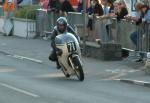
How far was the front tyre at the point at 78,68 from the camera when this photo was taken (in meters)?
16.4

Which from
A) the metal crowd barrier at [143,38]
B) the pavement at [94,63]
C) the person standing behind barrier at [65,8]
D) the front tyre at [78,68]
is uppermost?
the person standing behind barrier at [65,8]

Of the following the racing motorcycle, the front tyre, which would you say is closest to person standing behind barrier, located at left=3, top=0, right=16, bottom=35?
the racing motorcycle

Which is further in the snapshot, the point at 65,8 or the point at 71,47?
the point at 65,8

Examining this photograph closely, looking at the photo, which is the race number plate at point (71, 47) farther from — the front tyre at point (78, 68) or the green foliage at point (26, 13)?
the green foliage at point (26, 13)

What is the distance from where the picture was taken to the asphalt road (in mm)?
13047

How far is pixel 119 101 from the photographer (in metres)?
12.8

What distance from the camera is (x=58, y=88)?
48.8 feet

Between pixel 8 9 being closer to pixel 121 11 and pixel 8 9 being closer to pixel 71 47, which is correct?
pixel 121 11

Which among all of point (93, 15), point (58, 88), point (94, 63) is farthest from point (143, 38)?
point (58, 88)

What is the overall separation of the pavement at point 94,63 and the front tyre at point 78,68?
626 millimetres

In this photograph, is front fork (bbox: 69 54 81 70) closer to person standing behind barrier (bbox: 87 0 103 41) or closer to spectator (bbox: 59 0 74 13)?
person standing behind barrier (bbox: 87 0 103 41)

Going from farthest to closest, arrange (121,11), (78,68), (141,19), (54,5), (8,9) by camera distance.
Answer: (8,9), (54,5), (121,11), (141,19), (78,68)

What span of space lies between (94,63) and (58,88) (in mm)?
5723

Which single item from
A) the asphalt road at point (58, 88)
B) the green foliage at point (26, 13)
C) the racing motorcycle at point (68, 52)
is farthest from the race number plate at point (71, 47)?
the green foliage at point (26, 13)
